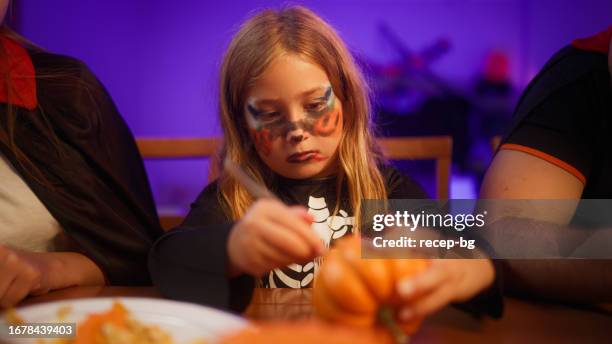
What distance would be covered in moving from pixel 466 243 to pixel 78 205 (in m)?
0.54

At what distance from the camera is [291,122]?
771 mm

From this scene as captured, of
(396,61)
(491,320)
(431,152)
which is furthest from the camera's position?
(396,61)

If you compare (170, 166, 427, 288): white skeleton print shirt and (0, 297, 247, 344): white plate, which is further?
(170, 166, 427, 288): white skeleton print shirt

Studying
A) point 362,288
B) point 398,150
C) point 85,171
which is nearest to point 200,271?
point 362,288

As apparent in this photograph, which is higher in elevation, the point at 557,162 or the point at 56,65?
the point at 56,65

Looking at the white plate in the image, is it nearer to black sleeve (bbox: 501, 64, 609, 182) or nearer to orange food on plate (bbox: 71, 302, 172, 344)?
orange food on plate (bbox: 71, 302, 172, 344)

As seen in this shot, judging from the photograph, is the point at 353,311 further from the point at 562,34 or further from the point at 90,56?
the point at 562,34

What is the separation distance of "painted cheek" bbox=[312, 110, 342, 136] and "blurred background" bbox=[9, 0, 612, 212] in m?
1.96

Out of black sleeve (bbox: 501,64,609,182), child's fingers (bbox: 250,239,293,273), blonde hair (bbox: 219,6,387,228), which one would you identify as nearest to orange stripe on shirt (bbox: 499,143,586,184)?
black sleeve (bbox: 501,64,609,182)

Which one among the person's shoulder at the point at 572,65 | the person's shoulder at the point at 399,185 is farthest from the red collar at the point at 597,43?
the person's shoulder at the point at 399,185

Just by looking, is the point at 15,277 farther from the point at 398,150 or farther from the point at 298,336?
the point at 398,150

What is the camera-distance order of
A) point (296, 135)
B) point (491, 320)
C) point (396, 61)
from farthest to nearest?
point (396, 61) < point (296, 135) < point (491, 320)

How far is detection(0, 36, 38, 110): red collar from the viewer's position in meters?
0.79

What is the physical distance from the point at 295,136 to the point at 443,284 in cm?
36
